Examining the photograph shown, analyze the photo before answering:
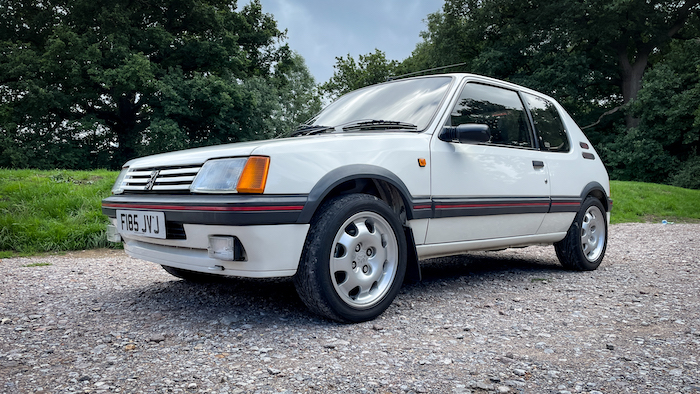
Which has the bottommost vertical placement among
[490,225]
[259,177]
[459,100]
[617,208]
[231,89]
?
[617,208]

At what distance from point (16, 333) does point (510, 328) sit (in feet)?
9.19

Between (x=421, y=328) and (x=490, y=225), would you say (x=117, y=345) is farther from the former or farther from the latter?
(x=490, y=225)

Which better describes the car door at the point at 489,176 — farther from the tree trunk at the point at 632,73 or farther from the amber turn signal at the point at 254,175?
the tree trunk at the point at 632,73

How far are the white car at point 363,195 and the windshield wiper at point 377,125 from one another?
0.05ft

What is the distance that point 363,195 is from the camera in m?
2.94

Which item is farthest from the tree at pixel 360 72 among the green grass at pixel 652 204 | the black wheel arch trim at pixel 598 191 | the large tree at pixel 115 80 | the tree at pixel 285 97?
the black wheel arch trim at pixel 598 191

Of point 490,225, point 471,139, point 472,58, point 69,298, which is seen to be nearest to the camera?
point 471,139

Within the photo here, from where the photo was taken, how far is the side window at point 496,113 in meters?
3.78

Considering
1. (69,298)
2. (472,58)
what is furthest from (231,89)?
Result: (69,298)

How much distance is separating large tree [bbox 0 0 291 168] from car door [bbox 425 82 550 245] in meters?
21.2

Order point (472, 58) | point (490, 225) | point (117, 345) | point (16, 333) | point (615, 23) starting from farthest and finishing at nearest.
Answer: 1. point (472, 58)
2. point (615, 23)
3. point (490, 225)
4. point (16, 333)
5. point (117, 345)

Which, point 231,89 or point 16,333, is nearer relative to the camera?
point 16,333

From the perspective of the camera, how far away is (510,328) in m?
2.87

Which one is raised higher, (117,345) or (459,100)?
(459,100)
